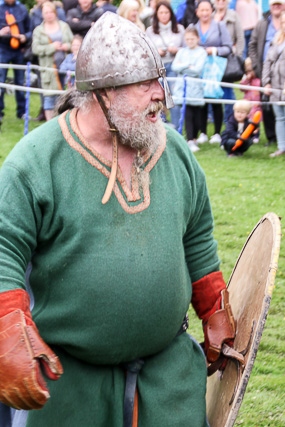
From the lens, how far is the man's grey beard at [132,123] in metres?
2.84

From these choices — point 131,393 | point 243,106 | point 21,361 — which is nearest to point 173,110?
point 243,106

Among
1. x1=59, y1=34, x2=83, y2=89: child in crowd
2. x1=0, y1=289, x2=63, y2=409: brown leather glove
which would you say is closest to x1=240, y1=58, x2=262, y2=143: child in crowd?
x1=59, y1=34, x2=83, y2=89: child in crowd

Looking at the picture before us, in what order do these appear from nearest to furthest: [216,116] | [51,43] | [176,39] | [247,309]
A: [247,309], [176,39], [216,116], [51,43]

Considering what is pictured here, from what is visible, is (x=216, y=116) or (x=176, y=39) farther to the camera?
(x=216, y=116)

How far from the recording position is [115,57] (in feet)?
9.21

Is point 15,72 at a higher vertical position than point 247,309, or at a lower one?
lower

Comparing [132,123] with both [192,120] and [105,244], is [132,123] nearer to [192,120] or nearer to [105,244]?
[105,244]

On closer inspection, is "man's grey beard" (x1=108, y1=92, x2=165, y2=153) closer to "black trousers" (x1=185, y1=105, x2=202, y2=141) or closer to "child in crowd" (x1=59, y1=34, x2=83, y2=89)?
"black trousers" (x1=185, y1=105, x2=202, y2=141)

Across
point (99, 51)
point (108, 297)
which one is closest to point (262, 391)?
point (108, 297)

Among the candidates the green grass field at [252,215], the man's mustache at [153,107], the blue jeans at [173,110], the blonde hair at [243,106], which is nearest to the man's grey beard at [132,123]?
the man's mustache at [153,107]

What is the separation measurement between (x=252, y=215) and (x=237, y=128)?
8.87 ft

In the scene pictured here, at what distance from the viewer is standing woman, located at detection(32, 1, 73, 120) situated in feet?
37.9

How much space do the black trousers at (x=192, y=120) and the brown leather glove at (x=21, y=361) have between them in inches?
330

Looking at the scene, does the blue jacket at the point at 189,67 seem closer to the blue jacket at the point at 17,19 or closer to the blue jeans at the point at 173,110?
the blue jeans at the point at 173,110
